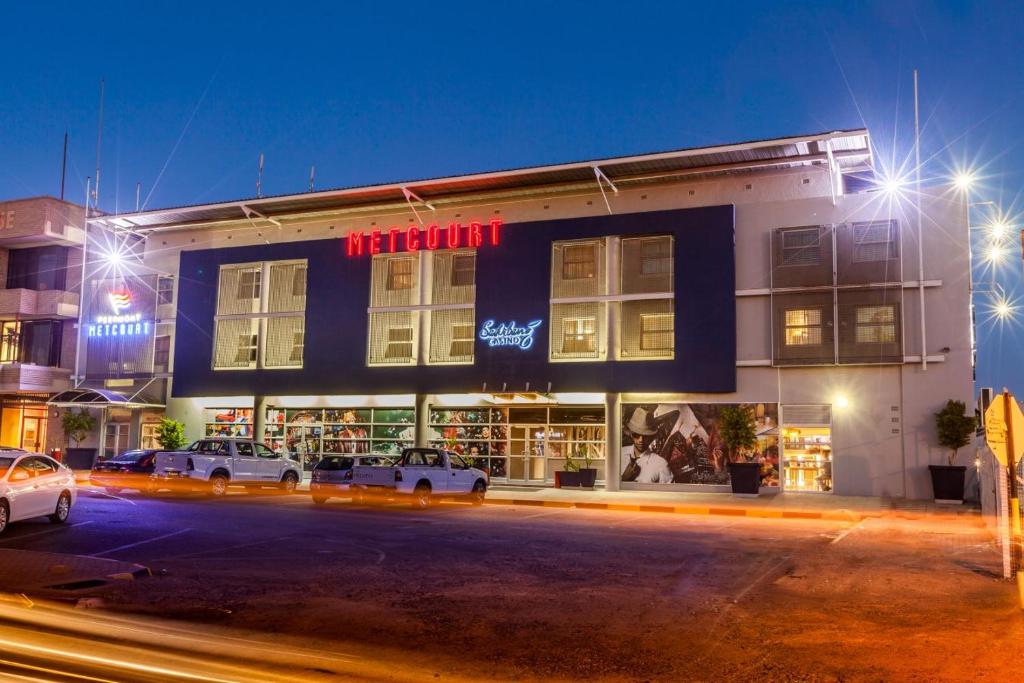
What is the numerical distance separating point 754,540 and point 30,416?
39630mm

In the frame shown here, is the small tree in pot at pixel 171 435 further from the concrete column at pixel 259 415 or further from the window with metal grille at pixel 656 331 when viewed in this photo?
the window with metal grille at pixel 656 331

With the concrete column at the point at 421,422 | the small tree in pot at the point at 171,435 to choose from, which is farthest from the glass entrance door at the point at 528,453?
the small tree in pot at the point at 171,435

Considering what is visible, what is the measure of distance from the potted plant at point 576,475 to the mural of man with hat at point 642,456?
126cm

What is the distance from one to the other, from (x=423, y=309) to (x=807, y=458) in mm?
15534

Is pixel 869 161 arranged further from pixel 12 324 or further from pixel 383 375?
pixel 12 324

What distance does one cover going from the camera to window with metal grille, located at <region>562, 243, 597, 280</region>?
32.9m

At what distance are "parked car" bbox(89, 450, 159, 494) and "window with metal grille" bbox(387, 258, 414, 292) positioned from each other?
11828mm

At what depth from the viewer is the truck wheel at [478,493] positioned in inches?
1009

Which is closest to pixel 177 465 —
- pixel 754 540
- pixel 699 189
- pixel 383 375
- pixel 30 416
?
pixel 383 375

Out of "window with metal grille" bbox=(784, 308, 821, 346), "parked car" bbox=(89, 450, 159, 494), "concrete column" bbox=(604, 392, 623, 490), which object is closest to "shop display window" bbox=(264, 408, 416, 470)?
"parked car" bbox=(89, 450, 159, 494)

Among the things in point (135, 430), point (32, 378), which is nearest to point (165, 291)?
point (135, 430)

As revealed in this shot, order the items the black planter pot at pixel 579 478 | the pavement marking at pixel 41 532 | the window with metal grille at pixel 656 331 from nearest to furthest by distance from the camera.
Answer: the pavement marking at pixel 41 532 < the black planter pot at pixel 579 478 < the window with metal grille at pixel 656 331

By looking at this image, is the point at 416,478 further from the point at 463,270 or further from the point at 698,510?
the point at 463,270

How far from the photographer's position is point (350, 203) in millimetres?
36969
